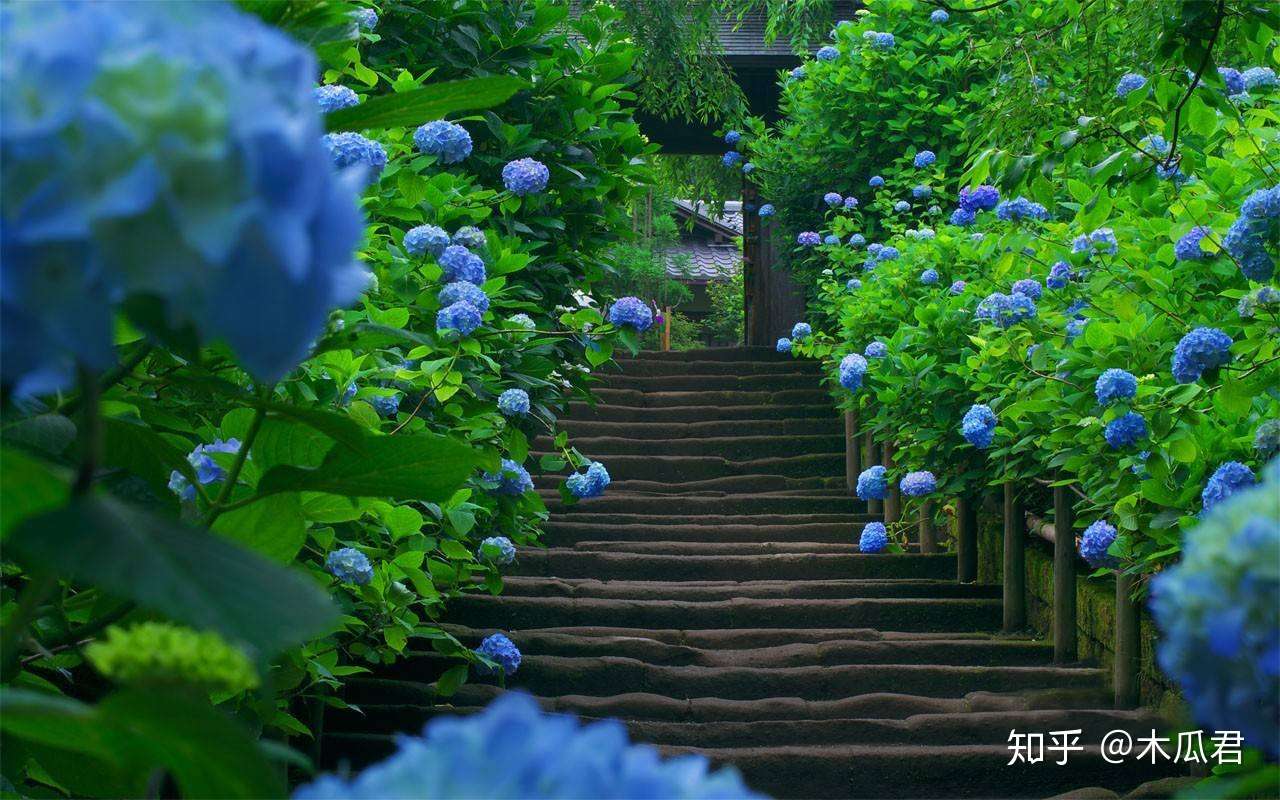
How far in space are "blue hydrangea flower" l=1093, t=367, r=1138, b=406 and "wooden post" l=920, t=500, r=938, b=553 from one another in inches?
122

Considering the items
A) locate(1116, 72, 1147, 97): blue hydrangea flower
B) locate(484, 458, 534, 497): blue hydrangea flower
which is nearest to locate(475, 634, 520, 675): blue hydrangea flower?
locate(484, 458, 534, 497): blue hydrangea flower

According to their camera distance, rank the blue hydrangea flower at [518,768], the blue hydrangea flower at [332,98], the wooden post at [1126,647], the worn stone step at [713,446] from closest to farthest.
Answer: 1. the blue hydrangea flower at [518,768]
2. the blue hydrangea flower at [332,98]
3. the wooden post at [1126,647]
4. the worn stone step at [713,446]

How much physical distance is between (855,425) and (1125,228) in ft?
12.8

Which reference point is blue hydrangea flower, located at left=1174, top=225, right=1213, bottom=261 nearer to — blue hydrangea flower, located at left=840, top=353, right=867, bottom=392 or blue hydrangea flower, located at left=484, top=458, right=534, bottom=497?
blue hydrangea flower, located at left=484, top=458, right=534, bottom=497

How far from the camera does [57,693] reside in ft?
4.19

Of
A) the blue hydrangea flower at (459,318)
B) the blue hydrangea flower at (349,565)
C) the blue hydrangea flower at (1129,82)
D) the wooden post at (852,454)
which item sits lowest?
the blue hydrangea flower at (349,565)

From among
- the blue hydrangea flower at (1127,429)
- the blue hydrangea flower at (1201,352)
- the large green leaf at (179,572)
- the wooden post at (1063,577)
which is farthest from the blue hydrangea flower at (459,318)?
the wooden post at (1063,577)

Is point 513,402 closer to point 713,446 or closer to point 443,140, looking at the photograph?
point 443,140

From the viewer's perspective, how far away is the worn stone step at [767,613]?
552 centimetres

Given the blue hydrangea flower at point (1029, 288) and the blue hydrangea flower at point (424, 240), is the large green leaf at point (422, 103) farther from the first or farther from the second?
the blue hydrangea flower at point (1029, 288)

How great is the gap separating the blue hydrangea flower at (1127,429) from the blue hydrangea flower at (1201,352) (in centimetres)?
57

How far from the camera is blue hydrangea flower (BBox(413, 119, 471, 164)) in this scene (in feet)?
10.5

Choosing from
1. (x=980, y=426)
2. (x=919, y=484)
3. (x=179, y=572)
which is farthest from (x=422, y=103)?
(x=919, y=484)

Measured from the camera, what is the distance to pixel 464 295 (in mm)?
2945
